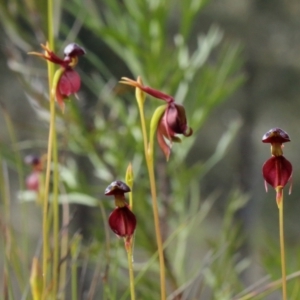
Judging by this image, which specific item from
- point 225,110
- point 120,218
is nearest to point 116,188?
point 120,218

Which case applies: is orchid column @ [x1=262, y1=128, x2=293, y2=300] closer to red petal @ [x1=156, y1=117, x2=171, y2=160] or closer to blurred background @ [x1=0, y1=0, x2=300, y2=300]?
red petal @ [x1=156, y1=117, x2=171, y2=160]

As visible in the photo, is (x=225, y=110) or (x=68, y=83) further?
(x=225, y=110)

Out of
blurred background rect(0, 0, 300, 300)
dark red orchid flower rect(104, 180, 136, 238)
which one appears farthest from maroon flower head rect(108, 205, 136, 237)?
blurred background rect(0, 0, 300, 300)

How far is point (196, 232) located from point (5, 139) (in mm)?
411

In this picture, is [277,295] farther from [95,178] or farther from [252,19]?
[252,19]

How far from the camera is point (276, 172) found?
Answer: 24 centimetres

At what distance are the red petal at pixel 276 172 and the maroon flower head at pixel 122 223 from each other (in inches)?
2.9

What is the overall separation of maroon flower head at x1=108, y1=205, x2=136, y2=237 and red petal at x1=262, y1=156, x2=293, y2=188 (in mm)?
73

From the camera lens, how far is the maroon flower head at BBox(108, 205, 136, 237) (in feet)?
0.77

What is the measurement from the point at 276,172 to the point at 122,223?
8 cm

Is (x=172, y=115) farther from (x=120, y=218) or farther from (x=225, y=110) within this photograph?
(x=225, y=110)

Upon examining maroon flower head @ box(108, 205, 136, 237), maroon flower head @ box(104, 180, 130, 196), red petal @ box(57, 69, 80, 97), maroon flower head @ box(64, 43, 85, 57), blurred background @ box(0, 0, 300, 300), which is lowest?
maroon flower head @ box(108, 205, 136, 237)

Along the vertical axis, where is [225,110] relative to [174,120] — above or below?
above

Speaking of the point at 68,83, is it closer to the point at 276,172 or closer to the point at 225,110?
the point at 276,172
